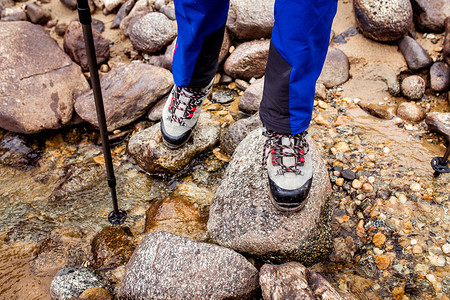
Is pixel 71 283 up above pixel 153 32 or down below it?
below

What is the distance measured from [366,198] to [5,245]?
2.68 m

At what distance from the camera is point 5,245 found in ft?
8.24

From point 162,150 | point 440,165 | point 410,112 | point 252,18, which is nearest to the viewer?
point 440,165

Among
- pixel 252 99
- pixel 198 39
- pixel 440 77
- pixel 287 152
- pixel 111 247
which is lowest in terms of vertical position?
pixel 111 247

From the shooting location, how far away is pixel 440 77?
3.48 metres

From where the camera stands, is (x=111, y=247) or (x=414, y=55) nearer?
(x=111, y=247)

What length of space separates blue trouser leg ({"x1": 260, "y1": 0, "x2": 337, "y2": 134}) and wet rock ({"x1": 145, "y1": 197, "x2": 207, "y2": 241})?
1.03 metres

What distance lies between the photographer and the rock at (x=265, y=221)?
2188 mm

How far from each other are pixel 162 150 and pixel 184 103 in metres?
0.51

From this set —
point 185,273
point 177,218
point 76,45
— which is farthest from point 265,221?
point 76,45

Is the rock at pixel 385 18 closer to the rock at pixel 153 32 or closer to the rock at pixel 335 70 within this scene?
the rock at pixel 335 70

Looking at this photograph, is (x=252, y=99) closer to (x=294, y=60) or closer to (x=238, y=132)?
(x=238, y=132)

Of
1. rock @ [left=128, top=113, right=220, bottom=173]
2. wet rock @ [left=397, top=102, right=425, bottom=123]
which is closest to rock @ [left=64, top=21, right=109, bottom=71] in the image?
rock @ [left=128, top=113, right=220, bottom=173]

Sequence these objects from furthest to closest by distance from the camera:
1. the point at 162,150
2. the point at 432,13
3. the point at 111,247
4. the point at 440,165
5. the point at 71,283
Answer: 1. the point at 432,13
2. the point at 162,150
3. the point at 440,165
4. the point at 111,247
5. the point at 71,283
